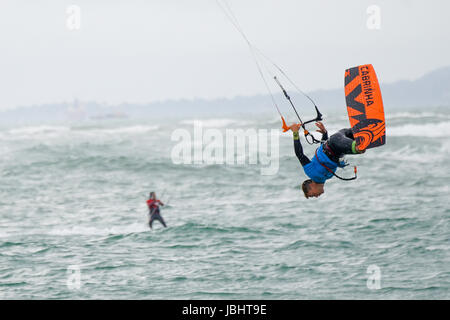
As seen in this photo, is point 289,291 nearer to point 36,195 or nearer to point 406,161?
point 36,195

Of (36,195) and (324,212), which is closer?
(324,212)

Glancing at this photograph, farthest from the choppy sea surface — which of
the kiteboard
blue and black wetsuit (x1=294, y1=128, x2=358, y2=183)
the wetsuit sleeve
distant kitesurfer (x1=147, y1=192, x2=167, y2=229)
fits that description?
the kiteboard

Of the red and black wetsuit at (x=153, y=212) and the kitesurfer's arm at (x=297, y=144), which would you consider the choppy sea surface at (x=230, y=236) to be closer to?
the red and black wetsuit at (x=153, y=212)

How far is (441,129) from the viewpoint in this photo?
157 ft

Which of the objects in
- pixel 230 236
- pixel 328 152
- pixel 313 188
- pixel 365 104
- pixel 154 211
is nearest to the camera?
pixel 365 104

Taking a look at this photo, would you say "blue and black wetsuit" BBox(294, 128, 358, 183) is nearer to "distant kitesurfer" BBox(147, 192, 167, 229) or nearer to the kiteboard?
the kiteboard

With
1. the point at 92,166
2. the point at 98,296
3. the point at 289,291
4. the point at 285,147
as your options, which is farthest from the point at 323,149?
the point at 285,147

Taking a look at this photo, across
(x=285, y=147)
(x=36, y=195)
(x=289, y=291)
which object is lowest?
(x=289, y=291)

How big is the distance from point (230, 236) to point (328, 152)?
10.1 meters

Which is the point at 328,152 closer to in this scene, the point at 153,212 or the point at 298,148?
the point at 298,148

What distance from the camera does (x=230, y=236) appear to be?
17.5m

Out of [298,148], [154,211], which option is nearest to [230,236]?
[154,211]

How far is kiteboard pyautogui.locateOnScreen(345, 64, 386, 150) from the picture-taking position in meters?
7.24
